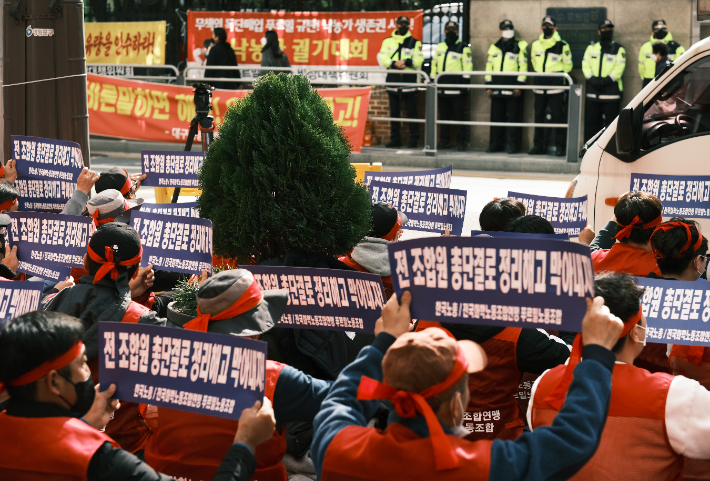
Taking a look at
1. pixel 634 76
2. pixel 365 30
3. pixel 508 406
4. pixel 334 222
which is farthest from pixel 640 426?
pixel 365 30

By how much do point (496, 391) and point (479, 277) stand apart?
0.91m

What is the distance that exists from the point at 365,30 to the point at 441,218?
12.2 metres

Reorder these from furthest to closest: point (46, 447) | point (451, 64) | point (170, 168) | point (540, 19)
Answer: point (540, 19)
point (451, 64)
point (170, 168)
point (46, 447)

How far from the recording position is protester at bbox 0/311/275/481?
2475 millimetres

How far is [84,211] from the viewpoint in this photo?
5.52 meters

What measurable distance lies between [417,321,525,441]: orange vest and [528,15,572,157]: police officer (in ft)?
41.2

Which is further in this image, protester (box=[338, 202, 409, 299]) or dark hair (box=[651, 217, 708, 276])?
protester (box=[338, 202, 409, 299])

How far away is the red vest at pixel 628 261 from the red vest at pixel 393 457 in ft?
8.57

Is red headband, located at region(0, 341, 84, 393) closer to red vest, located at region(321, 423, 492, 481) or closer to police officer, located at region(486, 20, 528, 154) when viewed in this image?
red vest, located at region(321, 423, 492, 481)

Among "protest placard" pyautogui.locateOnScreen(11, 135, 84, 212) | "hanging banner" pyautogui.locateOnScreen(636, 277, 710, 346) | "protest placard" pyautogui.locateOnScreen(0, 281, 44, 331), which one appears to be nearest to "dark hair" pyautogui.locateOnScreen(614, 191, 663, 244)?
"hanging banner" pyautogui.locateOnScreen(636, 277, 710, 346)

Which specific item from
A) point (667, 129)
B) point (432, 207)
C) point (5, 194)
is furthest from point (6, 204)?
point (667, 129)

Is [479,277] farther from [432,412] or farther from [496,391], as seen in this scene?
[496,391]

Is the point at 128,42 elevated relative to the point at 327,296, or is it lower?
elevated

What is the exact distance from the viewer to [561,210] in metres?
6.27
